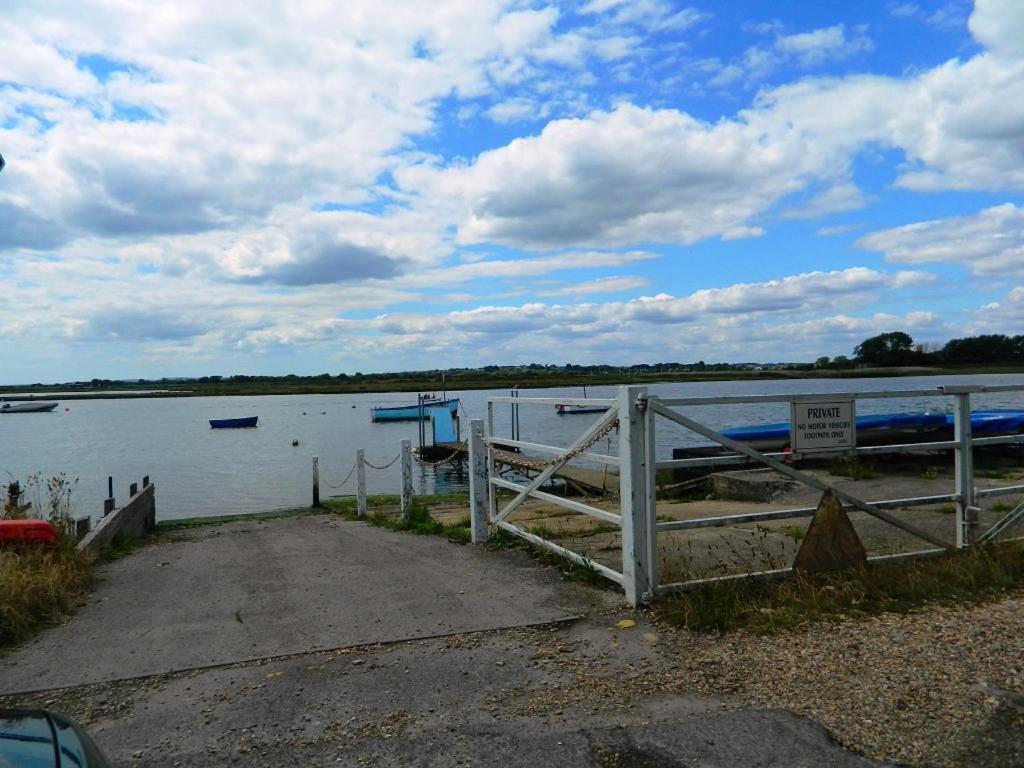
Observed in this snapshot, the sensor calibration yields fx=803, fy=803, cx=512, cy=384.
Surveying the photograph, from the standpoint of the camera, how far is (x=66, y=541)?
27.7 ft

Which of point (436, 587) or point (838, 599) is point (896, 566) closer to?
point (838, 599)

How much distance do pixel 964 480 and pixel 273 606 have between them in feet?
20.6

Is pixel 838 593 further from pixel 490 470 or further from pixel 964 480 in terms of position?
pixel 490 470

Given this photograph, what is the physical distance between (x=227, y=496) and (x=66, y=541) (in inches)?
889

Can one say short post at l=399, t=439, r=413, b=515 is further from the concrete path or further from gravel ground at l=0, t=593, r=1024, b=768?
gravel ground at l=0, t=593, r=1024, b=768

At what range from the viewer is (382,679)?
15.9 ft

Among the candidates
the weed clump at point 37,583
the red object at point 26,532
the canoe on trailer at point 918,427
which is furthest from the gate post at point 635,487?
the canoe on trailer at point 918,427

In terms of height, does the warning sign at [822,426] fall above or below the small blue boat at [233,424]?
above

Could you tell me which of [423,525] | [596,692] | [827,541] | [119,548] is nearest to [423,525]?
[423,525]

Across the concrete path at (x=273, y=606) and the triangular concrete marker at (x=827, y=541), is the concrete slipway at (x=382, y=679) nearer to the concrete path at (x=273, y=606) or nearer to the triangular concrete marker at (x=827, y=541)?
the concrete path at (x=273, y=606)

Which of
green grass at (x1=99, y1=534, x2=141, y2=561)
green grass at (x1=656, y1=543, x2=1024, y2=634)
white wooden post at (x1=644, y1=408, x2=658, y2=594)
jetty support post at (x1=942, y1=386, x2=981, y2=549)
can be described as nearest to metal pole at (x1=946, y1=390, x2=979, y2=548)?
jetty support post at (x1=942, y1=386, x2=981, y2=549)

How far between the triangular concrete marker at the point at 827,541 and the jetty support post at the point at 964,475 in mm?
1554

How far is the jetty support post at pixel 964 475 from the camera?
7379mm

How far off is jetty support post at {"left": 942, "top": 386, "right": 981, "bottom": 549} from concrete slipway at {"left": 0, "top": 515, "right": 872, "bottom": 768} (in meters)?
3.50
